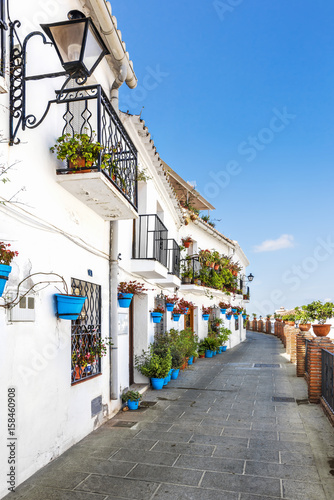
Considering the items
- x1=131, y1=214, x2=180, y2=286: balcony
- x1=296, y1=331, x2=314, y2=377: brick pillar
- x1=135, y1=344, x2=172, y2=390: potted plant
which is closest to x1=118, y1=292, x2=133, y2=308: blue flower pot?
x1=131, y1=214, x2=180, y2=286: balcony

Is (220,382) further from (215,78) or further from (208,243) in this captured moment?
(208,243)

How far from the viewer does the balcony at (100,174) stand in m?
4.89

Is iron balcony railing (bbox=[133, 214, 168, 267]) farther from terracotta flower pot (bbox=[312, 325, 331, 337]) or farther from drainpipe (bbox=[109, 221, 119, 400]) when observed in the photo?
terracotta flower pot (bbox=[312, 325, 331, 337])

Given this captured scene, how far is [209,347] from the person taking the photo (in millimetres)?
16141

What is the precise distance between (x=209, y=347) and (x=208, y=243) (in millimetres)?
5214

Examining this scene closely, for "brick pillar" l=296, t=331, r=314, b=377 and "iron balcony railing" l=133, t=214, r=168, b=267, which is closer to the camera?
"iron balcony railing" l=133, t=214, r=168, b=267

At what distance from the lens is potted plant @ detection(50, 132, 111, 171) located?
481 centimetres

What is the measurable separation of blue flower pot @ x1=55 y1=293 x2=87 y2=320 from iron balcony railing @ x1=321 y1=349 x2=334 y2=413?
4.31 meters

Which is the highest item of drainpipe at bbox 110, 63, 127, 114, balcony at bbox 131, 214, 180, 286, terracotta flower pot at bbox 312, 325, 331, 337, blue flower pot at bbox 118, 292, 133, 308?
drainpipe at bbox 110, 63, 127, 114

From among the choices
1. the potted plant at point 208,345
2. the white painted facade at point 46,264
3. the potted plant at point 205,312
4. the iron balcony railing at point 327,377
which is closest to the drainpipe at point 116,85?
the white painted facade at point 46,264

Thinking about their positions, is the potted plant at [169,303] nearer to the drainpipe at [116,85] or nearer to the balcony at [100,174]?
the balcony at [100,174]

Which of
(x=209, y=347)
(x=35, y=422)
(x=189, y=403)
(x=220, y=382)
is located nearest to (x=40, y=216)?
(x=35, y=422)

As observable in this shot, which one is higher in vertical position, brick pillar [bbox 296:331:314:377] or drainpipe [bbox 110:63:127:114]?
drainpipe [bbox 110:63:127:114]

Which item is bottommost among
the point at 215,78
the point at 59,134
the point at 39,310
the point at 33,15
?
the point at 39,310
